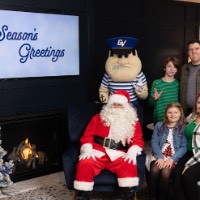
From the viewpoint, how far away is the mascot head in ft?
11.4

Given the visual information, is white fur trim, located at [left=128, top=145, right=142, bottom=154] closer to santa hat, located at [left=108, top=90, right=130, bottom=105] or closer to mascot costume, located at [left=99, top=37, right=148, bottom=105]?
santa hat, located at [left=108, top=90, right=130, bottom=105]

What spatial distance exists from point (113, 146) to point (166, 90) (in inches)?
35.9

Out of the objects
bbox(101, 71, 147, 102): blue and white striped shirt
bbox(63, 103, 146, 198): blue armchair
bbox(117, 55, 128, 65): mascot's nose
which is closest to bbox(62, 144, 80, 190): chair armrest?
bbox(63, 103, 146, 198): blue armchair

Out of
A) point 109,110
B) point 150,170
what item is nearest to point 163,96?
point 109,110

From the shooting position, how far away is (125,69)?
Result: 3457mm

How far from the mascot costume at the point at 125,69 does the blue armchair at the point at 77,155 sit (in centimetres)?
36

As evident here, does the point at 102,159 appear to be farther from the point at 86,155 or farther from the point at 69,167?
the point at 69,167

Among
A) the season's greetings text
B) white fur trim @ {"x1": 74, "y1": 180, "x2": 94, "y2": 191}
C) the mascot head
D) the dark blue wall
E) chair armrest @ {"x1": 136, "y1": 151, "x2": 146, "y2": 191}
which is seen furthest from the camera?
the dark blue wall

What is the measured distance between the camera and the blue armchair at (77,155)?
9.08ft

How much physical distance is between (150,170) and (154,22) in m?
2.64

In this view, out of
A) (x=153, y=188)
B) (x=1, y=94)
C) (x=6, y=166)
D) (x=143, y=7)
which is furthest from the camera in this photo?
(x=143, y=7)

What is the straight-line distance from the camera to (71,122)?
3.23 m

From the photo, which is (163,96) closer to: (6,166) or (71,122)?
(71,122)

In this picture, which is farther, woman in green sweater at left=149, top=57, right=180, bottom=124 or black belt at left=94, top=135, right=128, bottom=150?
woman in green sweater at left=149, top=57, right=180, bottom=124
